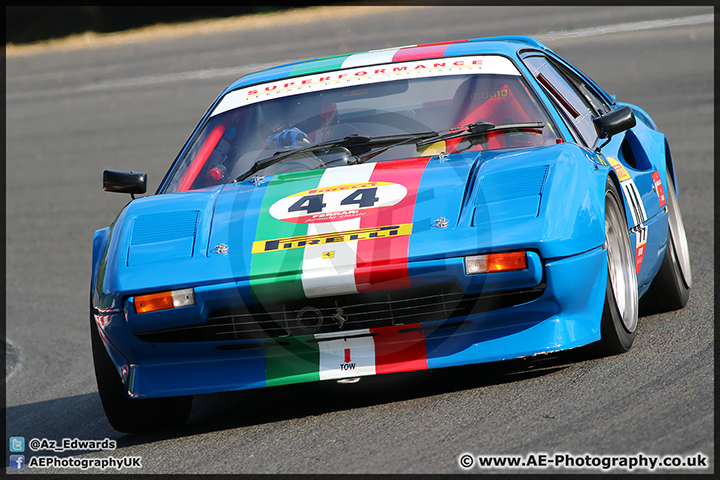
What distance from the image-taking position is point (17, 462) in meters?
3.75

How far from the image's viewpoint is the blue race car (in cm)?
337

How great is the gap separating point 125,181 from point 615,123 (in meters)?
2.16

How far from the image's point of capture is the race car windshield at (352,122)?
4.16m

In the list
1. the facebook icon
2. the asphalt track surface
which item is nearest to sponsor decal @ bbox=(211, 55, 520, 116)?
the asphalt track surface

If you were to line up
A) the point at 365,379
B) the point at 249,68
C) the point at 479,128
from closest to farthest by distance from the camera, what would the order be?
the point at 479,128 → the point at 365,379 → the point at 249,68

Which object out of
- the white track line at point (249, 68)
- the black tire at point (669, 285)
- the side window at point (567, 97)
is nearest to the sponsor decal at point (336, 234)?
the side window at point (567, 97)

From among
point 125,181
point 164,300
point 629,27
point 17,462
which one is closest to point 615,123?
point 164,300

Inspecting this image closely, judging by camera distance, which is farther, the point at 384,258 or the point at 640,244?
the point at 640,244

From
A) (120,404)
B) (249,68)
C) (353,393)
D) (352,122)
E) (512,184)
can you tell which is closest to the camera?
(512,184)

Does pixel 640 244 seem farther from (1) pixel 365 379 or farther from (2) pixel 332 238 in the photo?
(2) pixel 332 238

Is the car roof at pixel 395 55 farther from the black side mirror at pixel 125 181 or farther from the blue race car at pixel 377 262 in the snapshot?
the black side mirror at pixel 125 181

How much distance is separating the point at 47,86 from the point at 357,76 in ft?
59.7

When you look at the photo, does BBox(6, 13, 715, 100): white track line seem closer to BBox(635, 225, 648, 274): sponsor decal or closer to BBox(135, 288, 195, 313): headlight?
BBox(635, 225, 648, 274): sponsor decal

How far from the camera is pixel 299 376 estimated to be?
3479mm
